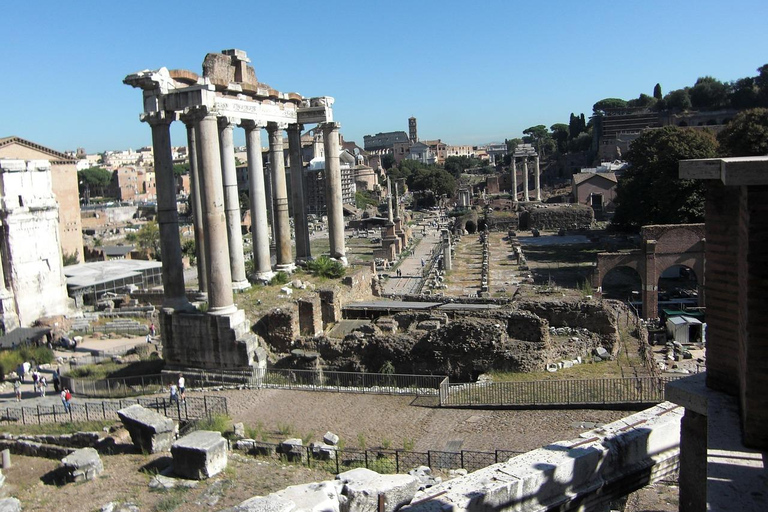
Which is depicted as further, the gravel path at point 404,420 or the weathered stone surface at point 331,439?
the weathered stone surface at point 331,439

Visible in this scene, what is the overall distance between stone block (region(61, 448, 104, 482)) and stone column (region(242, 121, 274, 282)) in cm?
1009

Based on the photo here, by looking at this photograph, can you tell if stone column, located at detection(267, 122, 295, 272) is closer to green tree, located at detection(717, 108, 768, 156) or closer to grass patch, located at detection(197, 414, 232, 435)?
grass patch, located at detection(197, 414, 232, 435)

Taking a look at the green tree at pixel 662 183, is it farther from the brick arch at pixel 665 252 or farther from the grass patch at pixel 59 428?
the grass patch at pixel 59 428

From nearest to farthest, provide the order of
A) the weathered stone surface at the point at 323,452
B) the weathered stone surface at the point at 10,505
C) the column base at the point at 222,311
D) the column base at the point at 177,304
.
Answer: the weathered stone surface at the point at 10,505
the weathered stone surface at the point at 323,452
the column base at the point at 222,311
the column base at the point at 177,304

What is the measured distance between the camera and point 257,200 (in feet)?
72.4

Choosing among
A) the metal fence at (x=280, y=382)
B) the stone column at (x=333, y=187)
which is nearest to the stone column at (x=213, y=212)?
the metal fence at (x=280, y=382)

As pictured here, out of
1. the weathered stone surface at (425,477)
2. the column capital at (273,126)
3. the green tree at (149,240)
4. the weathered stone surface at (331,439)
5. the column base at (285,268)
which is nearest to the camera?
the weathered stone surface at (425,477)

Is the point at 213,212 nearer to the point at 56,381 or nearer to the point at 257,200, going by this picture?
the point at 257,200

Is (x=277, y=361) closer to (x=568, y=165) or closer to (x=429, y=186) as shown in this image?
(x=429, y=186)

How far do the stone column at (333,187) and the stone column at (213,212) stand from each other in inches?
267

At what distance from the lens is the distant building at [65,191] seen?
57156mm

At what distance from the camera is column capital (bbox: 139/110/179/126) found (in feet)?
59.5

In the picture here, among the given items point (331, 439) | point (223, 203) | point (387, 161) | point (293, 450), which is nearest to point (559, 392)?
point (331, 439)

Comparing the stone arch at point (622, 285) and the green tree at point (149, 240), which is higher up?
the green tree at point (149, 240)
